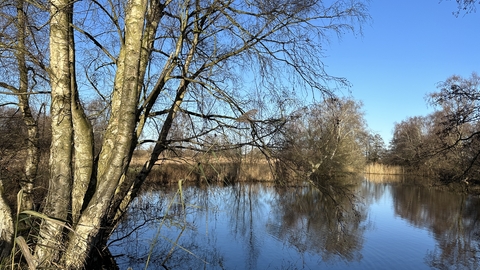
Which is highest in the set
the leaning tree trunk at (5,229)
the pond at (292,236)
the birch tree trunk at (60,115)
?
the birch tree trunk at (60,115)

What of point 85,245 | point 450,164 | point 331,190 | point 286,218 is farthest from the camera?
point 450,164

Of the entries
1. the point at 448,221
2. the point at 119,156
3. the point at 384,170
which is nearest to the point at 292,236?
the point at 448,221

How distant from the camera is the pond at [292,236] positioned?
7016 millimetres

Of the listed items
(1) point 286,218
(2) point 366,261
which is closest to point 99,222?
(2) point 366,261

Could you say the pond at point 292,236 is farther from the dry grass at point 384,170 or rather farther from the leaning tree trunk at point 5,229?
the dry grass at point 384,170

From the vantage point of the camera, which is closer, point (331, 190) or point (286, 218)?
point (331, 190)

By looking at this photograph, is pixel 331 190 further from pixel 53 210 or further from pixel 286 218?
pixel 286 218

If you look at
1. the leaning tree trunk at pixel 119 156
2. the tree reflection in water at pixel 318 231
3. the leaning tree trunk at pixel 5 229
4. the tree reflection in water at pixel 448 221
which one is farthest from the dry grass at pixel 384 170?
the leaning tree trunk at pixel 5 229

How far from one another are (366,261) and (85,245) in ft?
21.5

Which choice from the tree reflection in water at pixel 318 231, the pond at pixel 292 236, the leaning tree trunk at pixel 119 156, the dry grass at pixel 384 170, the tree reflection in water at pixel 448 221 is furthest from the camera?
the dry grass at pixel 384 170

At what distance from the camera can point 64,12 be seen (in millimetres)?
3889

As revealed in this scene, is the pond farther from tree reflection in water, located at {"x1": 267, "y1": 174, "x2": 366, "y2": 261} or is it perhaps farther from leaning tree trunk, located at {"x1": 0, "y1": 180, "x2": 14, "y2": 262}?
leaning tree trunk, located at {"x1": 0, "y1": 180, "x2": 14, "y2": 262}

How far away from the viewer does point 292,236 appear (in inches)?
379

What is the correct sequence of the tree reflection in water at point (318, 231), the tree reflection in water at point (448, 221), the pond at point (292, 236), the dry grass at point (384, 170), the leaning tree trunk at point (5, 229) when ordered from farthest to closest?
the dry grass at point (384, 170) → the tree reflection in water at point (448, 221) → the tree reflection in water at point (318, 231) → the pond at point (292, 236) → the leaning tree trunk at point (5, 229)
